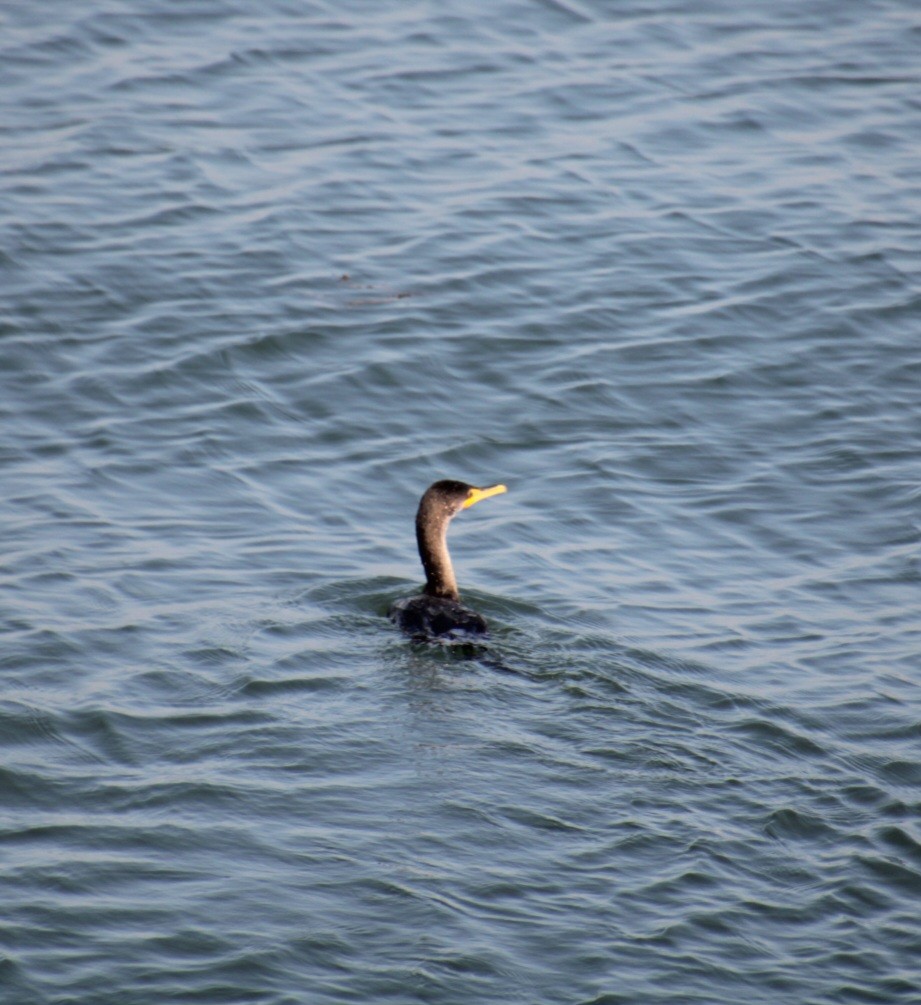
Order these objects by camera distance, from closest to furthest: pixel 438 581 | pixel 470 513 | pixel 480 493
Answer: pixel 438 581 → pixel 480 493 → pixel 470 513

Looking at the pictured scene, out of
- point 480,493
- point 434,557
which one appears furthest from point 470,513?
point 434,557

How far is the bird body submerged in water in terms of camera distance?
30.5 feet

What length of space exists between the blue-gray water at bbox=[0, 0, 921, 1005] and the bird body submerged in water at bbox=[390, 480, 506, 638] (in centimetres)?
18

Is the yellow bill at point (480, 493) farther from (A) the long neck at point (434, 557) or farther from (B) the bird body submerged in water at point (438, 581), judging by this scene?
(A) the long neck at point (434, 557)

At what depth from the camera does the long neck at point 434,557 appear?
32.3 feet

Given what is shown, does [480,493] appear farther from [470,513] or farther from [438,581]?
[470,513]

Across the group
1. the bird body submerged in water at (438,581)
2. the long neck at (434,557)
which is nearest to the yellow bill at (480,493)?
the bird body submerged in water at (438,581)

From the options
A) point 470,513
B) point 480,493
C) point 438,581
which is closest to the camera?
point 438,581

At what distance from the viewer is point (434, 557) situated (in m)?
9.88

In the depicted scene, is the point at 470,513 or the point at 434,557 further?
the point at 470,513

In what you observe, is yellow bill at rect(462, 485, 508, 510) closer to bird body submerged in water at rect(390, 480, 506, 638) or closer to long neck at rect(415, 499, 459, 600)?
bird body submerged in water at rect(390, 480, 506, 638)

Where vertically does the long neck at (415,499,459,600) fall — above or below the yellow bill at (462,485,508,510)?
below

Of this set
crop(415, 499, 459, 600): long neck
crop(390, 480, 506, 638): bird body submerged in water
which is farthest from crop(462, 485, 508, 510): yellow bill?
crop(415, 499, 459, 600): long neck

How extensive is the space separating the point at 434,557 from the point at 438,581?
0.45 feet
